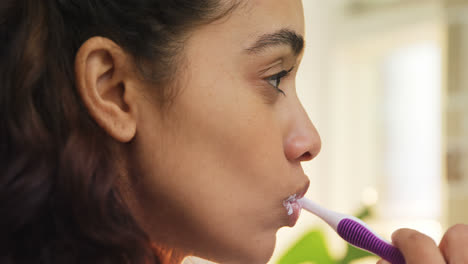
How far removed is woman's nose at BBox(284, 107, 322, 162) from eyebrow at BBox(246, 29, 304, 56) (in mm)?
69

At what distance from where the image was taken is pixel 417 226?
2.24 m

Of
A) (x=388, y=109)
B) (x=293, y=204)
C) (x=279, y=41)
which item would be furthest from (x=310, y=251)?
(x=388, y=109)

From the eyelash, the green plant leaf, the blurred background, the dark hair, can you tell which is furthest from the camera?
the blurred background

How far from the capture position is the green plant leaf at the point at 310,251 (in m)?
1.04

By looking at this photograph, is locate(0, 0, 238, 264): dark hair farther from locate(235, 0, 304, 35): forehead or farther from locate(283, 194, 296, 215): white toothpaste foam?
locate(283, 194, 296, 215): white toothpaste foam

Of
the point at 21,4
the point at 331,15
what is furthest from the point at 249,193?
the point at 331,15

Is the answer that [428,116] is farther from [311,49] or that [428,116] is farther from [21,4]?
[21,4]

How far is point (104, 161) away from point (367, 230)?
0.87 feet

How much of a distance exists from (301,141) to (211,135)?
3.7 inches

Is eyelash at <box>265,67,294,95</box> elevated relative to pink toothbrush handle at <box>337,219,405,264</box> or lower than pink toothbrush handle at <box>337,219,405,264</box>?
elevated

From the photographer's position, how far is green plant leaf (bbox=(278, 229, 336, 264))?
1.04 metres

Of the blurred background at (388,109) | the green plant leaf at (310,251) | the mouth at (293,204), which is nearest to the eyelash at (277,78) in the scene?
the mouth at (293,204)

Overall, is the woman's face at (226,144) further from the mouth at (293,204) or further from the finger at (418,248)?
the finger at (418,248)

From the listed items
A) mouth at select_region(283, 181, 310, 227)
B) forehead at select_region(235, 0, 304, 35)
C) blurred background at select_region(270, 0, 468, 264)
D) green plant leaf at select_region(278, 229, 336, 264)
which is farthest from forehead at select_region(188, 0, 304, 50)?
blurred background at select_region(270, 0, 468, 264)
